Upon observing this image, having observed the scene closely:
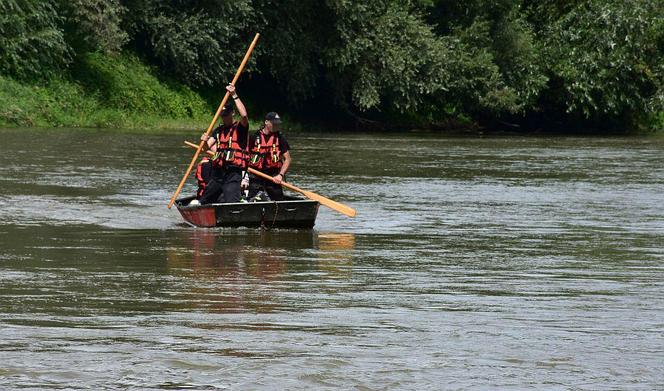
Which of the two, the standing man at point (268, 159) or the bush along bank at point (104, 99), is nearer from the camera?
the standing man at point (268, 159)

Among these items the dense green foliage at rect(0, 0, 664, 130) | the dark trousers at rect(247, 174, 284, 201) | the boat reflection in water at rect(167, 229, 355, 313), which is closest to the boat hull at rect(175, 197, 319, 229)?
the boat reflection in water at rect(167, 229, 355, 313)

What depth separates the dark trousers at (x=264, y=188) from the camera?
18.4 meters

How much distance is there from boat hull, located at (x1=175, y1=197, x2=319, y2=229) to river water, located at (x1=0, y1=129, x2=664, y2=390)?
0.15m

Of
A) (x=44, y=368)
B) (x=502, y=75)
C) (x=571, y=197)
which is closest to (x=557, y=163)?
(x=571, y=197)

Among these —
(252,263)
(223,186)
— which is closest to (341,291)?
(252,263)

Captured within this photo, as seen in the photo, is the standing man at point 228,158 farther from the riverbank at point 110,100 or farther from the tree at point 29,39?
the tree at point 29,39

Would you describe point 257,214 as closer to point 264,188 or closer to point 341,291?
point 264,188

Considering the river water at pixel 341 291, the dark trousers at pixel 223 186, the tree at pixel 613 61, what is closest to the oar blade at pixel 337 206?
the river water at pixel 341 291

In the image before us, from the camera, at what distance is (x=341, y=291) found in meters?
12.1

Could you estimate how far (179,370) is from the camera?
8602 millimetres

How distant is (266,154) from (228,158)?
1.85 feet

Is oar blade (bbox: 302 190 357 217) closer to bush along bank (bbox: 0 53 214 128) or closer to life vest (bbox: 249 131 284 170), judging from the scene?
life vest (bbox: 249 131 284 170)

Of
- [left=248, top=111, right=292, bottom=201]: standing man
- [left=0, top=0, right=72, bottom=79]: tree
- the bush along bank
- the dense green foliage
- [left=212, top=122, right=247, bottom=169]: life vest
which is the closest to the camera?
[left=212, top=122, right=247, bottom=169]: life vest

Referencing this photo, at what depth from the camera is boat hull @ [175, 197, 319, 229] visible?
17.2m
